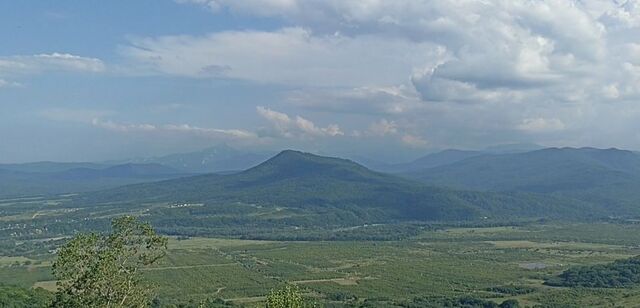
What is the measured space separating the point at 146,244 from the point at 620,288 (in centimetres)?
8138

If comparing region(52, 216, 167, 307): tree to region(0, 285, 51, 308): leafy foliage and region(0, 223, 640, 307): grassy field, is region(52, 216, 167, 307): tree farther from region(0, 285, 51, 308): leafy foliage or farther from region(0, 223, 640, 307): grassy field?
region(0, 223, 640, 307): grassy field

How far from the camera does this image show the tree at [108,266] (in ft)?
96.9

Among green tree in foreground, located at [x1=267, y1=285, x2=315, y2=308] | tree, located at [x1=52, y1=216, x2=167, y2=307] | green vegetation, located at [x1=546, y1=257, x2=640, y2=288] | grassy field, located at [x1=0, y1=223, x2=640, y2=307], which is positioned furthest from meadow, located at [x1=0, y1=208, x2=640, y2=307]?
green tree in foreground, located at [x1=267, y1=285, x2=315, y2=308]

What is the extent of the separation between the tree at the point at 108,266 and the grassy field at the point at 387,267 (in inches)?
2034

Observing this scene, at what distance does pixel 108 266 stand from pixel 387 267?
91170mm

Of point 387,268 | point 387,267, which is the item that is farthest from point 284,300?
point 387,267

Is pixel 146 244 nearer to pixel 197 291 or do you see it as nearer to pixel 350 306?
pixel 350 306

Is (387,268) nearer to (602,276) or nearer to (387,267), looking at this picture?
(387,267)

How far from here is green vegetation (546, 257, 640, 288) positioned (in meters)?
97.2

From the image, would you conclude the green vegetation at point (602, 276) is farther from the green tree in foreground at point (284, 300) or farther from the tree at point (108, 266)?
the tree at point (108, 266)

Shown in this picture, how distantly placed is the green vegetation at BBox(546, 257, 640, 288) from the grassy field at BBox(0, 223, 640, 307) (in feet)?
12.3

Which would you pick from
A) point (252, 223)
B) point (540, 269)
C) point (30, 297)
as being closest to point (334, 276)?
point (540, 269)

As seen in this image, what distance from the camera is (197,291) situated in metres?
93.5

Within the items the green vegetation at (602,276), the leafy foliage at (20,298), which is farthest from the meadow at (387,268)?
the leafy foliage at (20,298)
